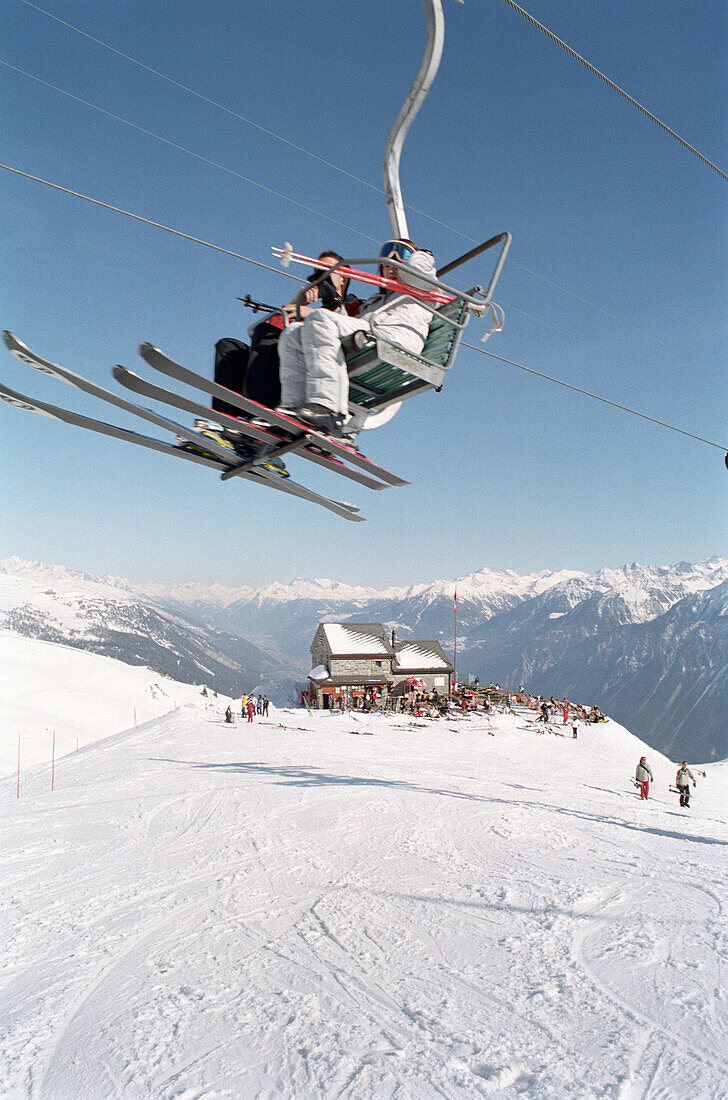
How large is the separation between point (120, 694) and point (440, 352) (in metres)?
36.8

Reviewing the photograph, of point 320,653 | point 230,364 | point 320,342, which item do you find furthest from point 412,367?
point 320,653

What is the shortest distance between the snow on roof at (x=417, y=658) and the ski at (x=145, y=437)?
125 ft

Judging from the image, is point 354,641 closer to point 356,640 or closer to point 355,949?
point 356,640

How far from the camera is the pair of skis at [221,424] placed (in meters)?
4.47

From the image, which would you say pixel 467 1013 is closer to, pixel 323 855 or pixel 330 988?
pixel 330 988

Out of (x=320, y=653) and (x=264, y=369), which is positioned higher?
(x=264, y=369)

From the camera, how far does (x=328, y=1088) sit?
146 inches

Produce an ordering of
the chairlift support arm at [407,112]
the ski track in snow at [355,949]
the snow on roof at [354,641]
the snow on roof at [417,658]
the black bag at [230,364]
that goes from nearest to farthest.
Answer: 1. the ski track in snow at [355,949]
2. the chairlift support arm at [407,112]
3. the black bag at [230,364]
4. the snow on roof at [354,641]
5. the snow on roof at [417,658]

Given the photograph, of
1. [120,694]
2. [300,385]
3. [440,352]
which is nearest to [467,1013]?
[300,385]

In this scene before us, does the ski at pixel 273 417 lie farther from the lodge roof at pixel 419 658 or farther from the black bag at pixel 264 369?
the lodge roof at pixel 419 658

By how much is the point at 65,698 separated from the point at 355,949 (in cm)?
3272

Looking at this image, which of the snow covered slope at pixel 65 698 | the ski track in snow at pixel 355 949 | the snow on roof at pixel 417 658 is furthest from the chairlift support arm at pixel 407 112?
the snow on roof at pixel 417 658

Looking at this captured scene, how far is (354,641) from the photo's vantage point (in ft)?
144

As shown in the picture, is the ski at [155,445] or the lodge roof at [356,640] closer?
the ski at [155,445]
